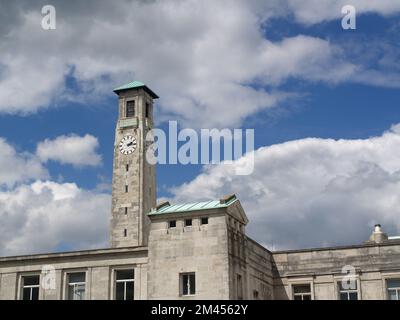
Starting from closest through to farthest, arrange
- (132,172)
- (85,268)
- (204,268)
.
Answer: (204,268) < (85,268) < (132,172)

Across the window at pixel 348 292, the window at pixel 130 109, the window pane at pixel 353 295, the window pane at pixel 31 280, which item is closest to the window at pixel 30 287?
the window pane at pixel 31 280

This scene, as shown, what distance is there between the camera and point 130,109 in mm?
93062

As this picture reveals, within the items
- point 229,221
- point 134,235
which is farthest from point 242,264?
point 134,235

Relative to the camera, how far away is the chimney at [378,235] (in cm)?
5893

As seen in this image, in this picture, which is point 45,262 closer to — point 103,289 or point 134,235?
point 103,289

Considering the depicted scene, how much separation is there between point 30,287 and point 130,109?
43705 mm

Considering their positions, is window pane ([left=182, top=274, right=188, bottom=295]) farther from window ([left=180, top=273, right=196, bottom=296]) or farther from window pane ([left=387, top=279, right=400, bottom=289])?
window pane ([left=387, top=279, right=400, bottom=289])

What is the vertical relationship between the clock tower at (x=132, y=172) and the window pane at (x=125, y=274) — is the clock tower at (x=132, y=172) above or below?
above

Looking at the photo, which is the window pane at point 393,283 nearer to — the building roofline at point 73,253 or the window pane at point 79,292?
the building roofline at point 73,253

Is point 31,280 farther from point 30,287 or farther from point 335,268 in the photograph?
→ point 335,268

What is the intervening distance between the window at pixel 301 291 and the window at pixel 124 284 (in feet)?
46.2

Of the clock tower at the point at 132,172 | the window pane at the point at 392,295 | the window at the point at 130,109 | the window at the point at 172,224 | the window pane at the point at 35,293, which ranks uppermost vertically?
the window at the point at 130,109

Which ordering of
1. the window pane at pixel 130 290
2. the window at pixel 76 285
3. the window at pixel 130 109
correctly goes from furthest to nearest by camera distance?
the window at pixel 130 109, the window at pixel 76 285, the window pane at pixel 130 290

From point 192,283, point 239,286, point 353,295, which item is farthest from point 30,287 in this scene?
point 353,295
